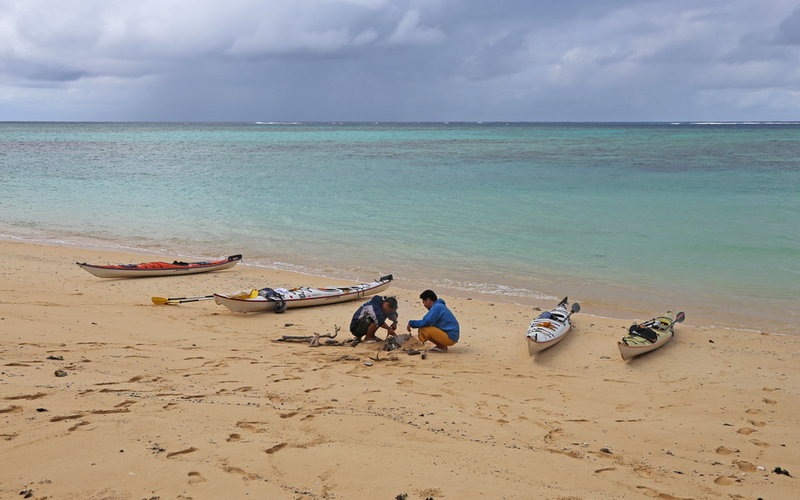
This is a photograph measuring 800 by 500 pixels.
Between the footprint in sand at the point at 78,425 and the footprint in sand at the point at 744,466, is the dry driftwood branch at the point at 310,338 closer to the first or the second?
the footprint in sand at the point at 78,425

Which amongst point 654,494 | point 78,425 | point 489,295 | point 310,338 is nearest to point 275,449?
point 78,425

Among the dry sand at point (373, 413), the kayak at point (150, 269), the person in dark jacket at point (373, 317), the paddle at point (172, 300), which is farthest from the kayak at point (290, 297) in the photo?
the kayak at point (150, 269)

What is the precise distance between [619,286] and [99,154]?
54507 millimetres

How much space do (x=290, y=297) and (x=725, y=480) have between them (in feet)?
27.2

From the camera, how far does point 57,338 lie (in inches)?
335

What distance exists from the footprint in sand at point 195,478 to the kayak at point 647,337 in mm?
6598

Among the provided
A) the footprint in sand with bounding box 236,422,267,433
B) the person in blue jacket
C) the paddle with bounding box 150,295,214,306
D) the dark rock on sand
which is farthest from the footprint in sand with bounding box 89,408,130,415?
the paddle with bounding box 150,295,214,306

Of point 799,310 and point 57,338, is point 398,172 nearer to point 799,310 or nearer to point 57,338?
point 799,310

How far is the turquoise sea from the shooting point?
14.0 m

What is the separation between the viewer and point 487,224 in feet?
70.3

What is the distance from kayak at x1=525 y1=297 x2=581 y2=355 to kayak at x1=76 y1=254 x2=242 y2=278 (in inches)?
327

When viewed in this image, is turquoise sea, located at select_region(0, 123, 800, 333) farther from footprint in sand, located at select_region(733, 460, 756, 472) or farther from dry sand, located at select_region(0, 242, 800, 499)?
footprint in sand, located at select_region(733, 460, 756, 472)

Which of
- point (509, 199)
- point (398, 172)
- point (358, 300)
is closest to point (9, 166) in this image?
point (398, 172)

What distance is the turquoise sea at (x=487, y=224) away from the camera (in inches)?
551
